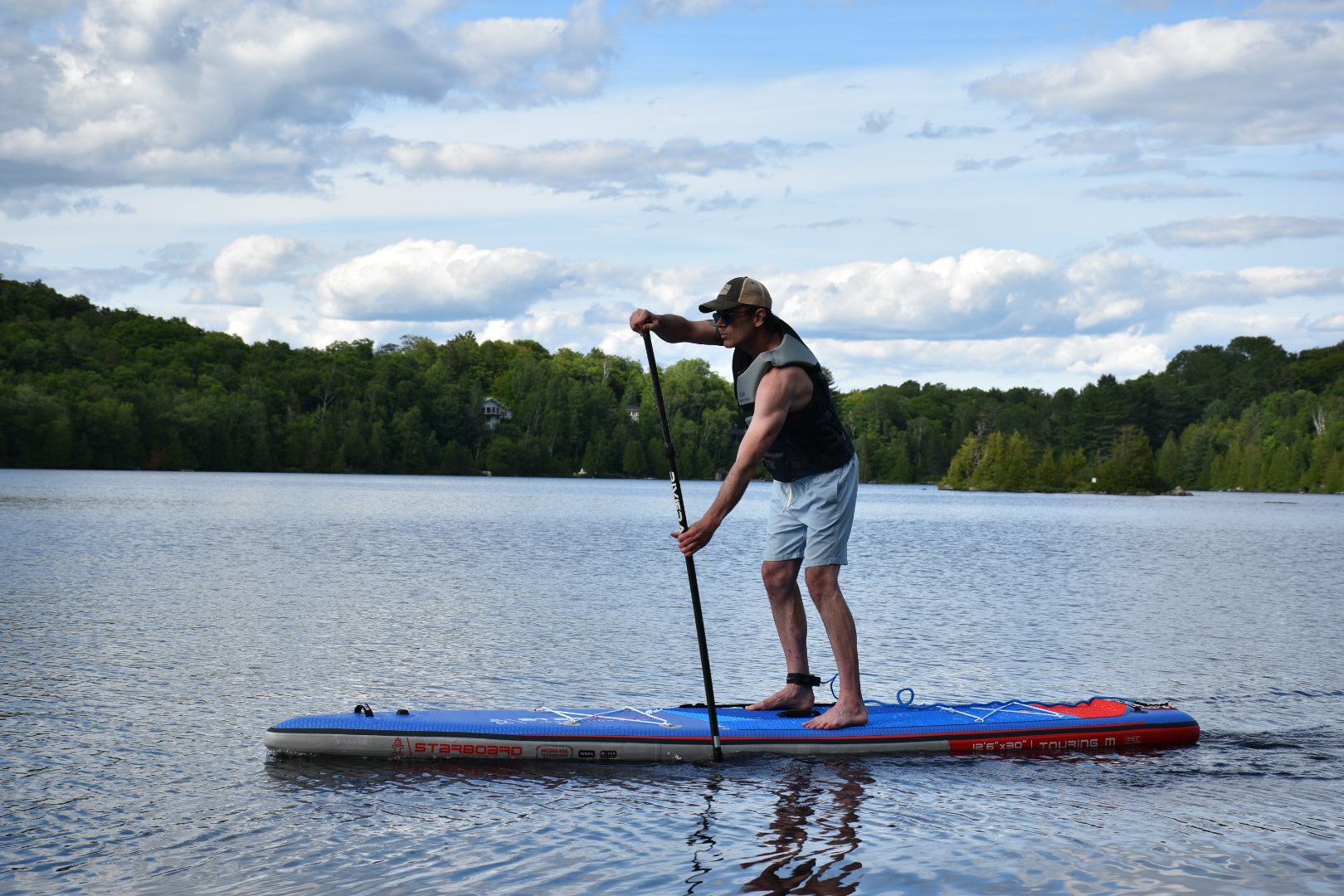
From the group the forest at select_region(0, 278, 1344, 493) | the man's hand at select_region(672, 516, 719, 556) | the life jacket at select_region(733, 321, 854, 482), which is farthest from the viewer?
the forest at select_region(0, 278, 1344, 493)

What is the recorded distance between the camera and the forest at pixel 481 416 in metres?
122

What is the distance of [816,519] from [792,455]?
0.49m

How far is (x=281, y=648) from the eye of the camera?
45.4 feet

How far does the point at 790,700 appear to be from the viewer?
343 inches

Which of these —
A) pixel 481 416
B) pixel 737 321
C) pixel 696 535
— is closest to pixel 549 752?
pixel 696 535

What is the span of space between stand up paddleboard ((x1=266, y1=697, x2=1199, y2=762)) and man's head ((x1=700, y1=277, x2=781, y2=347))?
2781mm

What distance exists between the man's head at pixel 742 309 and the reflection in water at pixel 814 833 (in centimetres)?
304

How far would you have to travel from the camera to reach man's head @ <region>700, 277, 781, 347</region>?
7.97 meters

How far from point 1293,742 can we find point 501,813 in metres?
6.78

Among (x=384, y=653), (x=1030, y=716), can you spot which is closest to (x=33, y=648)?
(x=384, y=653)

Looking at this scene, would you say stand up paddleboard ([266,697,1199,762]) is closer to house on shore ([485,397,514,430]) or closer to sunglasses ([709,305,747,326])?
sunglasses ([709,305,747,326])

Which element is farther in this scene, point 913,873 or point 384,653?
point 384,653

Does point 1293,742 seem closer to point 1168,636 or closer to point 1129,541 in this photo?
point 1168,636

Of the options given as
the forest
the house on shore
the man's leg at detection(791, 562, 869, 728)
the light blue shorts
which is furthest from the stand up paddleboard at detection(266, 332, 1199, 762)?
the house on shore
